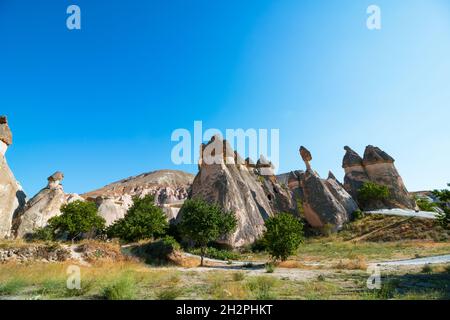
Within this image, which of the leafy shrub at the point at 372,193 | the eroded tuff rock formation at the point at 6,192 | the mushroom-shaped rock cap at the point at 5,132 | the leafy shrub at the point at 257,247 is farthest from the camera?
the leafy shrub at the point at 372,193

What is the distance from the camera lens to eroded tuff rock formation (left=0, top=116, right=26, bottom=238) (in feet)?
76.5

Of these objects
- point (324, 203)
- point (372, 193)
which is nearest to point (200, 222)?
point (324, 203)

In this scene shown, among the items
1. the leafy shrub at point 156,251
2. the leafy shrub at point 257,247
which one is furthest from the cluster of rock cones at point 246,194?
the leafy shrub at point 156,251

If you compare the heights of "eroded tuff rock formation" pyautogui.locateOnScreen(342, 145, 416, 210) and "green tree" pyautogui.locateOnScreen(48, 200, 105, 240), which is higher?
"eroded tuff rock formation" pyautogui.locateOnScreen(342, 145, 416, 210)

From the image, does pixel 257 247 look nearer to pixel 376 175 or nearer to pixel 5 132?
pixel 376 175

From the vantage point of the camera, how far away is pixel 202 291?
24.0 ft

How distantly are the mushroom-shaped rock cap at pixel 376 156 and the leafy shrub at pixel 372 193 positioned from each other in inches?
200

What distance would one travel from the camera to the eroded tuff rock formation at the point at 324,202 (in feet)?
102

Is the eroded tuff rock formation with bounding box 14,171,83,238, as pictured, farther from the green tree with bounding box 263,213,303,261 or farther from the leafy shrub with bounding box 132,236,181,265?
the green tree with bounding box 263,213,303,261

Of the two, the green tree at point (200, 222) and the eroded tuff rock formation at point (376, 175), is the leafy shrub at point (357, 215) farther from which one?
the green tree at point (200, 222)

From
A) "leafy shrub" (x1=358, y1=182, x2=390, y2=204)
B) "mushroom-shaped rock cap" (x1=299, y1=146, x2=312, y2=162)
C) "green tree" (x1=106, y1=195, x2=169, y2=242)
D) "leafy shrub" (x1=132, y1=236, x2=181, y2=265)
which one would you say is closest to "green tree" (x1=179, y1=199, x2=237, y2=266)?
"leafy shrub" (x1=132, y1=236, x2=181, y2=265)

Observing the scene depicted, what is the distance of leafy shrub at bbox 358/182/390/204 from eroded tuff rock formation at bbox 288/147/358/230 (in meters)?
2.24
